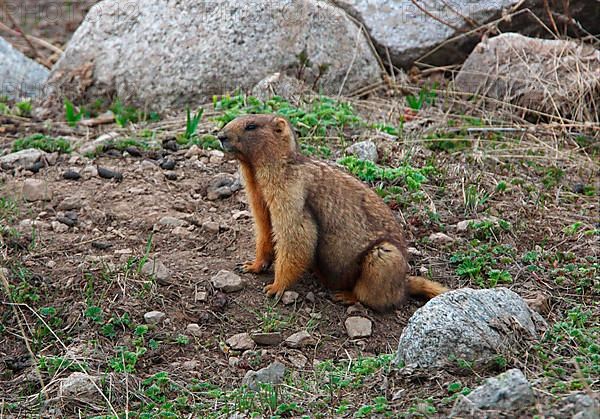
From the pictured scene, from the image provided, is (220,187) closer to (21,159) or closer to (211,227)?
(211,227)

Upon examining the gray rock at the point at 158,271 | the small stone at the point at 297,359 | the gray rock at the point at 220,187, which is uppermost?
the gray rock at the point at 220,187

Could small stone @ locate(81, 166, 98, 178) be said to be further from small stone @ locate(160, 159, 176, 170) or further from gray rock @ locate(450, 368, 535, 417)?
gray rock @ locate(450, 368, 535, 417)

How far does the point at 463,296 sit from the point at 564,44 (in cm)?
516

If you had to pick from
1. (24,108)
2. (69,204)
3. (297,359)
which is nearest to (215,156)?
(69,204)

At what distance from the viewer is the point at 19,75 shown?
10.4 m

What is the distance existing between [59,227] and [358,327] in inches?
98.0

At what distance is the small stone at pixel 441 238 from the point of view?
6.84 meters

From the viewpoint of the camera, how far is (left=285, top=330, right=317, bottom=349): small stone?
18.4 ft

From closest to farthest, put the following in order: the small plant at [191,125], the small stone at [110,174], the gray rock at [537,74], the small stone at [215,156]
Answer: the small stone at [110,174], the small stone at [215,156], the small plant at [191,125], the gray rock at [537,74]

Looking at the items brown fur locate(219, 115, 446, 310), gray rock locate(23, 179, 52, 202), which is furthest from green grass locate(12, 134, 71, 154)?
brown fur locate(219, 115, 446, 310)

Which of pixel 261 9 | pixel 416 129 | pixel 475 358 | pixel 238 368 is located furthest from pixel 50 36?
pixel 475 358

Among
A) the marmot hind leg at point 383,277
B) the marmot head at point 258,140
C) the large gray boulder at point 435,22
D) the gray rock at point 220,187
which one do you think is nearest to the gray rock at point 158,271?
the marmot head at point 258,140

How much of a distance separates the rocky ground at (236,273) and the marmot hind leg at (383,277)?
0.36 ft

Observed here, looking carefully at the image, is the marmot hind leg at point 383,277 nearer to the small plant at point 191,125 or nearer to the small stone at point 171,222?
the small stone at point 171,222
